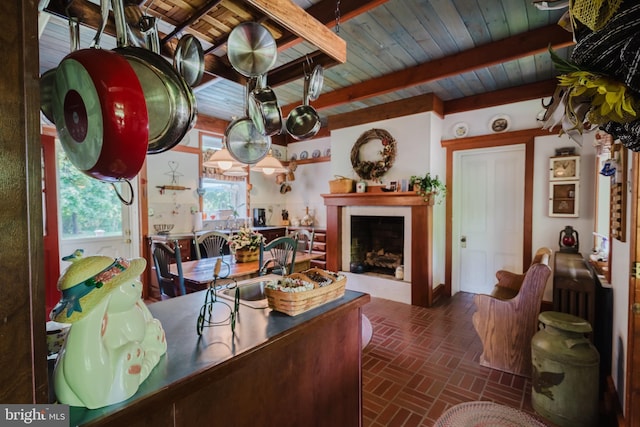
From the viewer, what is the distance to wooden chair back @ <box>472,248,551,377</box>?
235 cm

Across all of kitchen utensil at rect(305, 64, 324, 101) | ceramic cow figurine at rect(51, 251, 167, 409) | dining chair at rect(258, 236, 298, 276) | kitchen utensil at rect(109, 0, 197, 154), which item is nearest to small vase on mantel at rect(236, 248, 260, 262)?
dining chair at rect(258, 236, 298, 276)

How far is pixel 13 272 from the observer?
1.69ft

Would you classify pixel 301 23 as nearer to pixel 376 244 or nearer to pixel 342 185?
pixel 342 185

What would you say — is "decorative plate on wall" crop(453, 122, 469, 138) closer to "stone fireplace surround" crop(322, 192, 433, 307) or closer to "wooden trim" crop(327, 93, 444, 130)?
"wooden trim" crop(327, 93, 444, 130)

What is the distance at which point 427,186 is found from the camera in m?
3.81

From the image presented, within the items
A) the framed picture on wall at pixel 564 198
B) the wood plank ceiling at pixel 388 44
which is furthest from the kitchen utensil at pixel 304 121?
the framed picture on wall at pixel 564 198

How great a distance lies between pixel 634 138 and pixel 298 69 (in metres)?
1.54

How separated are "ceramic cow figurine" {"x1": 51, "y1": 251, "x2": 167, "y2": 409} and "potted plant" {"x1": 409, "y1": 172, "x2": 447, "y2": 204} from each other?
139 inches

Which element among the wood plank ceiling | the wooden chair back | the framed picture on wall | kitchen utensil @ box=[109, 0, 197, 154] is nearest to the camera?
kitchen utensil @ box=[109, 0, 197, 154]

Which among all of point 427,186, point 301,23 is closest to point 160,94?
point 301,23

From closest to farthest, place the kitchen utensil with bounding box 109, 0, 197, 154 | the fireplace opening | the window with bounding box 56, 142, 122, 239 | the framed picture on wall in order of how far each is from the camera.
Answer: the kitchen utensil with bounding box 109, 0, 197, 154 < the framed picture on wall < the window with bounding box 56, 142, 122, 239 < the fireplace opening

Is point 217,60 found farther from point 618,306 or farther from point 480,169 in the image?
point 480,169

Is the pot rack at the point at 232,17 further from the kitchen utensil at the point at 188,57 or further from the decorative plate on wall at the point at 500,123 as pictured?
the decorative plate on wall at the point at 500,123

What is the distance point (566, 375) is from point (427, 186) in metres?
2.36
